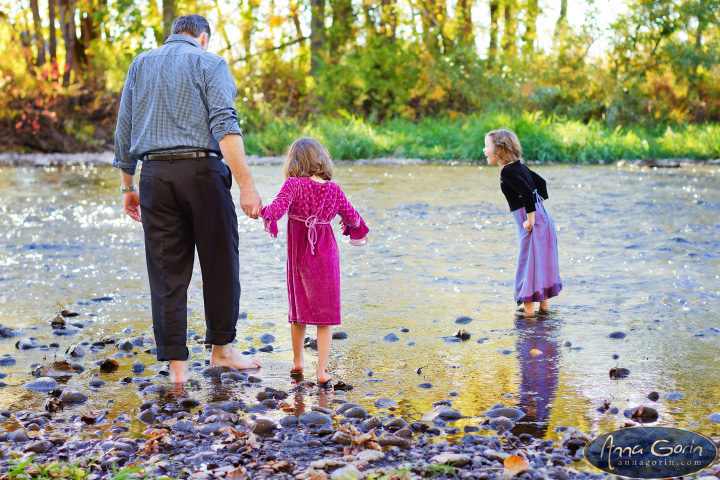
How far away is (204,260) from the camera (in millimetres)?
4680

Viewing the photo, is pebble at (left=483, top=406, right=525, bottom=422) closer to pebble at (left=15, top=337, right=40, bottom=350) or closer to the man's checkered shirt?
the man's checkered shirt

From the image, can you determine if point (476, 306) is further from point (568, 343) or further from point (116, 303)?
point (116, 303)

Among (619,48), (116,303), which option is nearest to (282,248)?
(116,303)

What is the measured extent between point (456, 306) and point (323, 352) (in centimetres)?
192

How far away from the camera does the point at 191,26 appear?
4.68 metres

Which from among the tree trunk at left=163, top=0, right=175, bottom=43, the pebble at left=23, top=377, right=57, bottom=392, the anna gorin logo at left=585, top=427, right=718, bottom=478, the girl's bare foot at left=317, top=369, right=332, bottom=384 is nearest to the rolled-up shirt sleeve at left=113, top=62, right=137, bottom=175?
the pebble at left=23, top=377, right=57, bottom=392

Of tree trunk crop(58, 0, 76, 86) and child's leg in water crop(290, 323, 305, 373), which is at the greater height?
tree trunk crop(58, 0, 76, 86)

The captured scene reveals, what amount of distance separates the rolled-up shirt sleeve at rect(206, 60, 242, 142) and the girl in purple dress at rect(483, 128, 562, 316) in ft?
7.60

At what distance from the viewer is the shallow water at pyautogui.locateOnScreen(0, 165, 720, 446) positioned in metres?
4.31

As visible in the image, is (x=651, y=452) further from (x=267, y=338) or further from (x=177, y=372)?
(x=267, y=338)

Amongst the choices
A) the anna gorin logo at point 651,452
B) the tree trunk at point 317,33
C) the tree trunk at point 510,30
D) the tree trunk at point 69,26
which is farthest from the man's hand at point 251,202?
the tree trunk at point 69,26

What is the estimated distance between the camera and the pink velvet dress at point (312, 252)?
468 cm

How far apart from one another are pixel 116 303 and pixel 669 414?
4.30m

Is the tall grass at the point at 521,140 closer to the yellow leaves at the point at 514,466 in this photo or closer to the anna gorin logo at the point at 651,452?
the anna gorin logo at the point at 651,452
